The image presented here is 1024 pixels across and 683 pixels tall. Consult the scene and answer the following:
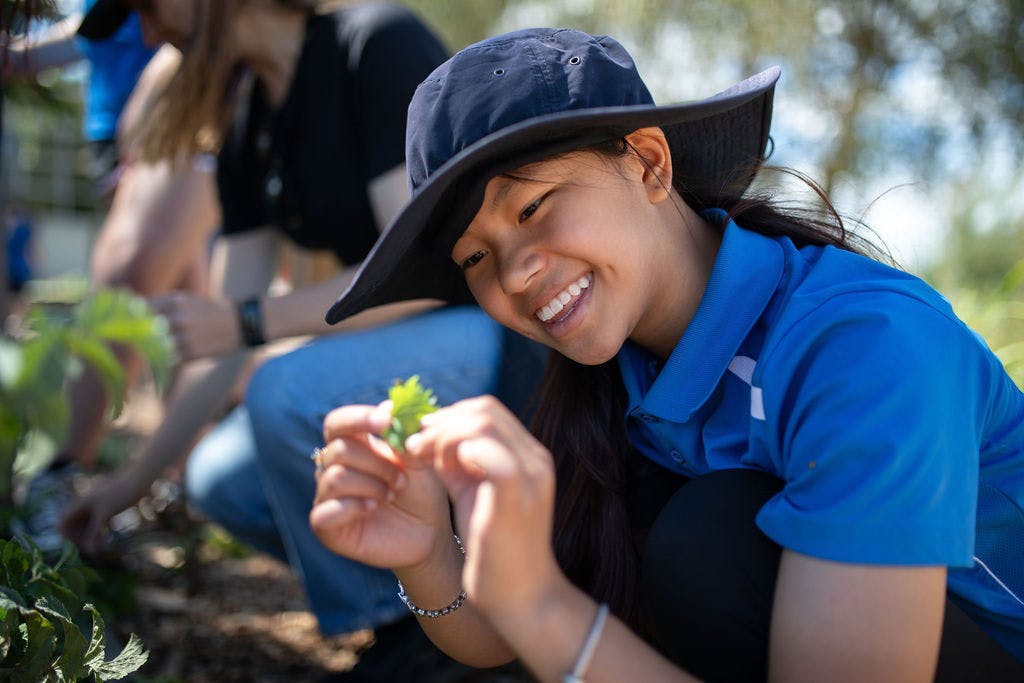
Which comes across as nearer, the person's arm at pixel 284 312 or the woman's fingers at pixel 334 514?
the woman's fingers at pixel 334 514

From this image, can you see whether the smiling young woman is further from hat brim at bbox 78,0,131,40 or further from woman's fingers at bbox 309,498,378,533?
hat brim at bbox 78,0,131,40

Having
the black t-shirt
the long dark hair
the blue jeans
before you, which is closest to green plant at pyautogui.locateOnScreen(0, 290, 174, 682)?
the long dark hair

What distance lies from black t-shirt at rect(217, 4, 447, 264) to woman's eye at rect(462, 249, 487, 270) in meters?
0.95

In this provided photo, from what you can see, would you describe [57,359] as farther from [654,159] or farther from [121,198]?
[121,198]

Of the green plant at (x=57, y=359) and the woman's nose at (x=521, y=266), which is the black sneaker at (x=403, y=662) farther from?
the green plant at (x=57, y=359)

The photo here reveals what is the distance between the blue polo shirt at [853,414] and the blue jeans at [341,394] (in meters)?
0.71

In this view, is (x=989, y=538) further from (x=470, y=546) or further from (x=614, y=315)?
(x=470, y=546)

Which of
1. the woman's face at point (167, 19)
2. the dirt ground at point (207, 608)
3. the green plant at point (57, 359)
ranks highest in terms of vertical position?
the green plant at point (57, 359)

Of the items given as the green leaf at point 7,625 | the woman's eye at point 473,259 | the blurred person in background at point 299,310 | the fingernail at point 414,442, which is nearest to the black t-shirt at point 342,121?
the blurred person in background at point 299,310

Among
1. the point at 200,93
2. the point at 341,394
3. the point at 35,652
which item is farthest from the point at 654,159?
the point at 200,93

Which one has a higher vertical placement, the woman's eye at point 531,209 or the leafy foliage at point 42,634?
the woman's eye at point 531,209

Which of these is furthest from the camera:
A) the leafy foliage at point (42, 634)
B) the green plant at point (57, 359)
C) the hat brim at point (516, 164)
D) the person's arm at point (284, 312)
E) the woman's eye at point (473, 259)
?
the person's arm at point (284, 312)

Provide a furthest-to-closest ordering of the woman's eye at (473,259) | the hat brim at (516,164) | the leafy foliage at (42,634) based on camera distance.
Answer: the woman's eye at (473,259), the hat brim at (516,164), the leafy foliage at (42,634)

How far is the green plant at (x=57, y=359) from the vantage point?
0.83 meters
